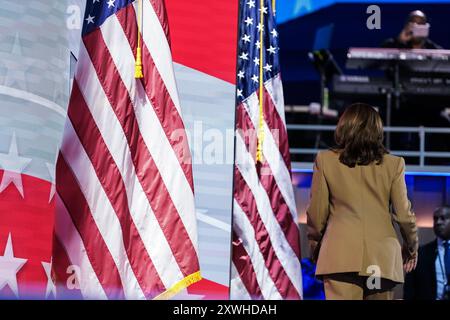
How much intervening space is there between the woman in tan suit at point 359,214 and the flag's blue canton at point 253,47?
6.07ft

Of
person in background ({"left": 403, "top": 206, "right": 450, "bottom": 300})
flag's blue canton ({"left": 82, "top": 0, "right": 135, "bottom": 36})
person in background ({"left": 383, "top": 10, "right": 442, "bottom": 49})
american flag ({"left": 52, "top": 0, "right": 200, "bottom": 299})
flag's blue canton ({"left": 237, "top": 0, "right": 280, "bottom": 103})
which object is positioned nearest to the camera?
american flag ({"left": 52, "top": 0, "right": 200, "bottom": 299})

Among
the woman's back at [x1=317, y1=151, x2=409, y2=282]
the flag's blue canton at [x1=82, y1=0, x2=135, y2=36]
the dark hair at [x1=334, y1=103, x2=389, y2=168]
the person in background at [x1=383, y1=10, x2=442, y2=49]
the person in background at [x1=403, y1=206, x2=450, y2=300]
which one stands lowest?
the person in background at [x1=403, y1=206, x2=450, y2=300]

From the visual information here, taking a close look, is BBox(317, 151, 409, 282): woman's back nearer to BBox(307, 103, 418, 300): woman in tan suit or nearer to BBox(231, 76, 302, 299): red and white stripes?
BBox(307, 103, 418, 300): woman in tan suit

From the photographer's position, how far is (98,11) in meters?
4.26

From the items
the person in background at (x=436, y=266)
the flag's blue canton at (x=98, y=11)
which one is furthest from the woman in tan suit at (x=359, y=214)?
the person in background at (x=436, y=266)

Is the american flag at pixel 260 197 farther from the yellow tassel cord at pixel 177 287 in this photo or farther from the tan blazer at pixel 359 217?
the tan blazer at pixel 359 217

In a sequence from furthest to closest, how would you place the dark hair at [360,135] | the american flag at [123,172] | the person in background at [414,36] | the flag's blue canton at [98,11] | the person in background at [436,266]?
the person in background at [414,36] → the person in background at [436,266] → the flag's blue canton at [98,11] → the american flag at [123,172] → the dark hair at [360,135]

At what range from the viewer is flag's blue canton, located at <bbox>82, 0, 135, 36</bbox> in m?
4.23

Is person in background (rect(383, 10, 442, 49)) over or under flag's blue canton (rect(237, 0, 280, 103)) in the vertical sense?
over

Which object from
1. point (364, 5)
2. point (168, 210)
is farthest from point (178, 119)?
point (364, 5)

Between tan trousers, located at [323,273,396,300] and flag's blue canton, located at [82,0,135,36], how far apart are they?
1.69 metres

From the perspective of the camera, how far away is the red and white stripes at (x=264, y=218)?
574 cm

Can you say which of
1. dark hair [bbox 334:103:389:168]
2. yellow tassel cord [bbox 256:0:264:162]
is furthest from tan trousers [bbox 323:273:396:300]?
yellow tassel cord [bbox 256:0:264:162]
